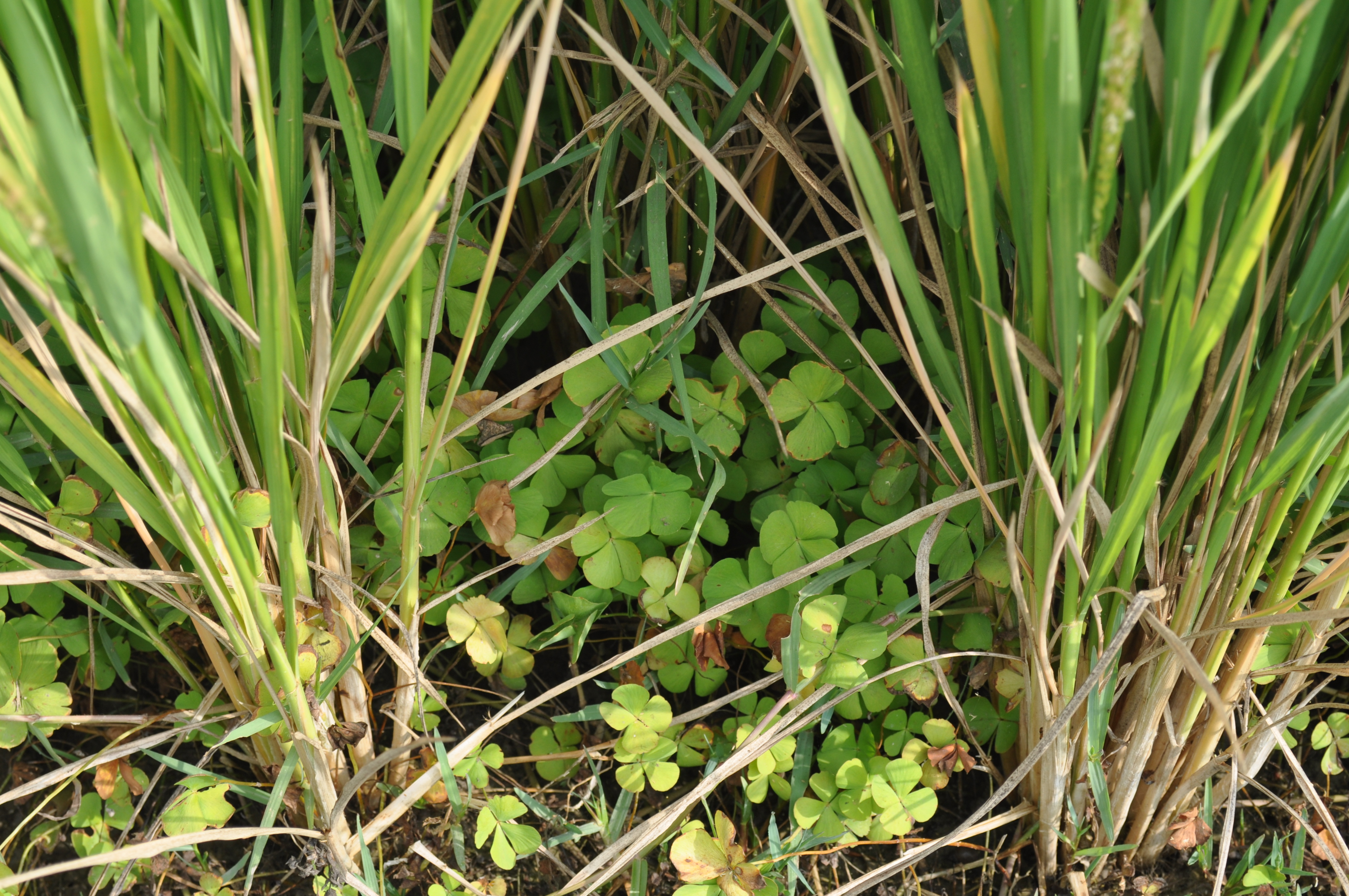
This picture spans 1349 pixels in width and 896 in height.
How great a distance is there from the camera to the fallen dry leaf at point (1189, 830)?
0.99 meters

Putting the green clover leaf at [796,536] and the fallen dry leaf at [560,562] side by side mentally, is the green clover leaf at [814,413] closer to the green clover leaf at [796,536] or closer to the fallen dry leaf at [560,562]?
the green clover leaf at [796,536]

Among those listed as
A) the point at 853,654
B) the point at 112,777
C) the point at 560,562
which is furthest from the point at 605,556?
the point at 112,777

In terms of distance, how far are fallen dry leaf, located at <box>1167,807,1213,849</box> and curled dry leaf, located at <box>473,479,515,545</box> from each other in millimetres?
795

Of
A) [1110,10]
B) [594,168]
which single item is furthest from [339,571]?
[1110,10]

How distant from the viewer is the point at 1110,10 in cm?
47

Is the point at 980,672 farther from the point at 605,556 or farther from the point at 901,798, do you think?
the point at 605,556

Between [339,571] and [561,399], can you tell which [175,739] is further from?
[561,399]

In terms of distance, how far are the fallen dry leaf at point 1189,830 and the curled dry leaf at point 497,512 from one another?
0.80 meters

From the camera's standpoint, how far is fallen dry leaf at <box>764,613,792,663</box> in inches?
38.1

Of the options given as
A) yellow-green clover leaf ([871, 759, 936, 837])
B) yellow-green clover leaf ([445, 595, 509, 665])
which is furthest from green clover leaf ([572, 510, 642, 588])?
yellow-green clover leaf ([871, 759, 936, 837])

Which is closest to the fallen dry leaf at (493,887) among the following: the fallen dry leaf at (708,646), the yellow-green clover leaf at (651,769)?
the yellow-green clover leaf at (651,769)

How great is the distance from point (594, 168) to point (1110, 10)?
56 centimetres

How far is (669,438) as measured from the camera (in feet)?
3.32

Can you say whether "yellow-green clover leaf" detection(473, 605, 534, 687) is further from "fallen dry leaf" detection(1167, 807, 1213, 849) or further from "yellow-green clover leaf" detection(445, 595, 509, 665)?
"fallen dry leaf" detection(1167, 807, 1213, 849)
